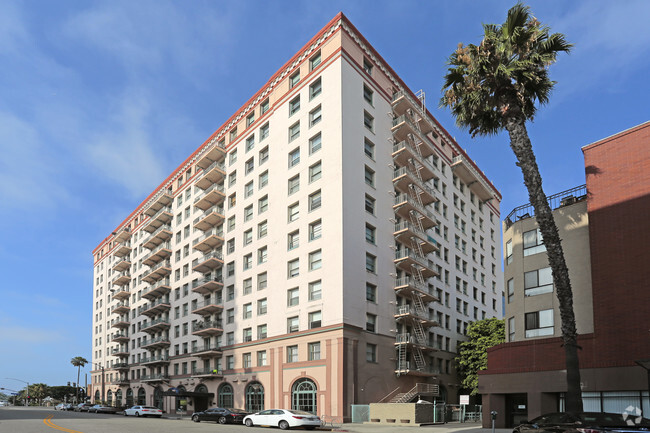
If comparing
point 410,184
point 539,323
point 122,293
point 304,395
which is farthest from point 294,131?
point 122,293

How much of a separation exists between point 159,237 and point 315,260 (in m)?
38.9

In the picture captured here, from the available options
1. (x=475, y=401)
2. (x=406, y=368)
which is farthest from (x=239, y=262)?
(x=475, y=401)

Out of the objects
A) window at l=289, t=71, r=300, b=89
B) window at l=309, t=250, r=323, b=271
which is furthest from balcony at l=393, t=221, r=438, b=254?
window at l=289, t=71, r=300, b=89

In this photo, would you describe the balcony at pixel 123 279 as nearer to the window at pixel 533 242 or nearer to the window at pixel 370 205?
the window at pixel 370 205

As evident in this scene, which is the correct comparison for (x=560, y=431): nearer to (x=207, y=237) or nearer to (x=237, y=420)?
(x=237, y=420)

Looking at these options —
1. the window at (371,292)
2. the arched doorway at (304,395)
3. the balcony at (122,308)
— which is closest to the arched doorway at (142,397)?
the balcony at (122,308)

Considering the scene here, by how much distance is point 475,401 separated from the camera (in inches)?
2371

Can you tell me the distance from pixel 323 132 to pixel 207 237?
2165 centimetres

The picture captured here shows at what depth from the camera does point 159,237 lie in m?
77.7

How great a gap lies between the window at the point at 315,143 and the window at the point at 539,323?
914 inches

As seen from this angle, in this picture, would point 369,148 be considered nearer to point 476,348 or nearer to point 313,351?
point 313,351

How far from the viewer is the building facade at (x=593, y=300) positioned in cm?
2747

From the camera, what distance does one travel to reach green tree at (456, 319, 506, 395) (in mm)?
56625

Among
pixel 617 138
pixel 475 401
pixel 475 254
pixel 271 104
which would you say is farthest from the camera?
pixel 475 254
